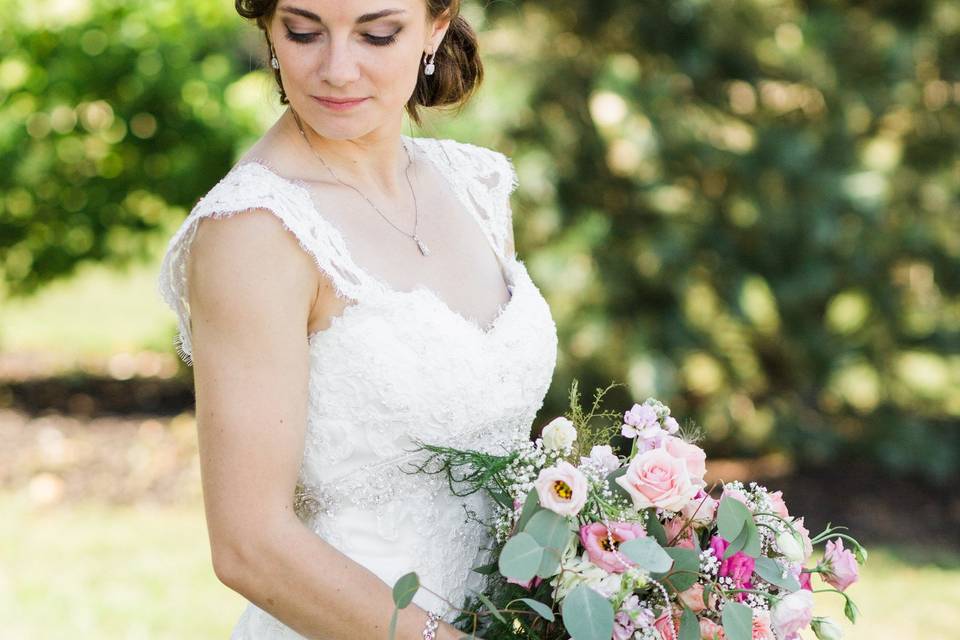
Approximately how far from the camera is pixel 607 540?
6.57ft

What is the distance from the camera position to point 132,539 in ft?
20.3

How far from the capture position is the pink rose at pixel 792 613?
1.99m

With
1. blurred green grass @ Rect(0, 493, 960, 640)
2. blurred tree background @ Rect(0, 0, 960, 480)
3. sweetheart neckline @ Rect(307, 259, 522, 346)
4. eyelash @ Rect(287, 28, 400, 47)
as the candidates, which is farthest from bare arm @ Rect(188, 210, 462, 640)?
blurred tree background @ Rect(0, 0, 960, 480)

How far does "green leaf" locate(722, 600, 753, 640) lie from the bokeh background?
405 centimetres

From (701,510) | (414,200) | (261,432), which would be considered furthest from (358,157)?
(701,510)

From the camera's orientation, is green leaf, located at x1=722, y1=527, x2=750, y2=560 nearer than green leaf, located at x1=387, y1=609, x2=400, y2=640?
No

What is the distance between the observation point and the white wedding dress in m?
2.20

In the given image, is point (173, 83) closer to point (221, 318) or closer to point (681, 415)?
A: point (681, 415)

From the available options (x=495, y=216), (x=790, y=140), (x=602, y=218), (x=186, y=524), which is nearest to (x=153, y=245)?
(x=186, y=524)

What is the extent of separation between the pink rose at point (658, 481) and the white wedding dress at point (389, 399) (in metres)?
0.41

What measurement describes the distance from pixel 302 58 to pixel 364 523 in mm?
868

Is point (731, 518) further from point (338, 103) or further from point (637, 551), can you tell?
point (338, 103)

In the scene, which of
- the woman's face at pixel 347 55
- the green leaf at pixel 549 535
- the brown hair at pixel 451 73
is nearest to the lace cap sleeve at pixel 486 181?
the brown hair at pixel 451 73

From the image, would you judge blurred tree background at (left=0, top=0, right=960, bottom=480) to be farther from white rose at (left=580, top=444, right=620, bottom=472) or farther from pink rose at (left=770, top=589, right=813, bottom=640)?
pink rose at (left=770, top=589, right=813, bottom=640)
